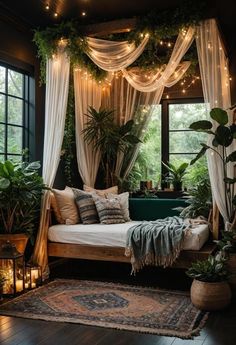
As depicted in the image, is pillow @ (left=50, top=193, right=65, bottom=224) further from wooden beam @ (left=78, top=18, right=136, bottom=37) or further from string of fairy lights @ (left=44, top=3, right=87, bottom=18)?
string of fairy lights @ (left=44, top=3, right=87, bottom=18)

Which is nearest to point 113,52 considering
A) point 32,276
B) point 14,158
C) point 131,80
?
point 131,80

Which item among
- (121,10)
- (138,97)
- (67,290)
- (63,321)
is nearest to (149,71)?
(138,97)

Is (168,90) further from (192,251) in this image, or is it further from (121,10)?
(192,251)

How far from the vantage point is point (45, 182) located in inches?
200

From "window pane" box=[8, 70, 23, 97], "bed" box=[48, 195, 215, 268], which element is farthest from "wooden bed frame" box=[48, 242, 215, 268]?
"window pane" box=[8, 70, 23, 97]

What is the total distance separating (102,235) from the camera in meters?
4.77

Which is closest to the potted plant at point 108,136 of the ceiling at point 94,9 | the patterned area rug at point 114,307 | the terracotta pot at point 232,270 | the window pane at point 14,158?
the window pane at point 14,158

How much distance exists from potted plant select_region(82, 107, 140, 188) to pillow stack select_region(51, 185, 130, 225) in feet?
2.92

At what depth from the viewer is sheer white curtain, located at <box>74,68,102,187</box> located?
5.92m

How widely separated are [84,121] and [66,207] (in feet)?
4.61

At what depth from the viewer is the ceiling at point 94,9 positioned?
15.2 ft

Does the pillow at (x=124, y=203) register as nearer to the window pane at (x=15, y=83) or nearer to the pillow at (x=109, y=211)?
the pillow at (x=109, y=211)

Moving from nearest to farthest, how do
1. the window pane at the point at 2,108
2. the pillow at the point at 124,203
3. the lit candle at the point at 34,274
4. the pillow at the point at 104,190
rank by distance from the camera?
the lit candle at the point at 34,274 → the window pane at the point at 2,108 → the pillow at the point at 124,203 → the pillow at the point at 104,190

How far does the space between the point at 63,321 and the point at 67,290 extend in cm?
91
